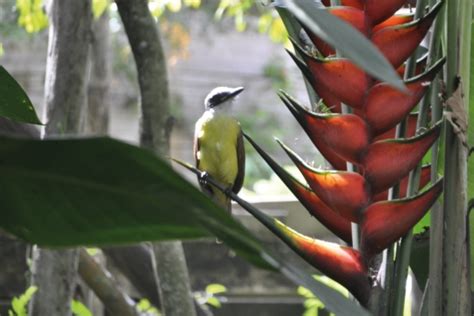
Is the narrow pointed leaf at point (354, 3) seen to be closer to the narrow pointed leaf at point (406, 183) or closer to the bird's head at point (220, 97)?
the narrow pointed leaf at point (406, 183)

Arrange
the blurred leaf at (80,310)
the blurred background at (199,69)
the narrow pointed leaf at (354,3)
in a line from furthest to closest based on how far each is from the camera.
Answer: the blurred background at (199,69) < the blurred leaf at (80,310) < the narrow pointed leaf at (354,3)

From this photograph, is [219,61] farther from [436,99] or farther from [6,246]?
[436,99]

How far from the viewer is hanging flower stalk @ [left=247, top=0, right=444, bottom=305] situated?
1.03 meters

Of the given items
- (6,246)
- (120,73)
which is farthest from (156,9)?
(120,73)

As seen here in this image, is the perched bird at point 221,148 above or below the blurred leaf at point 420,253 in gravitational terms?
above

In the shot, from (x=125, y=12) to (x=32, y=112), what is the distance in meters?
1.19

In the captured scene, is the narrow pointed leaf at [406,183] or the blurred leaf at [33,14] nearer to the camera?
the narrow pointed leaf at [406,183]

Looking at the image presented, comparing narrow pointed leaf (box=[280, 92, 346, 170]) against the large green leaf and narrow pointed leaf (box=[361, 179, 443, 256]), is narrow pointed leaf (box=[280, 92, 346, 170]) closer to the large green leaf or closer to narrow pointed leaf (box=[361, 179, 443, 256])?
narrow pointed leaf (box=[361, 179, 443, 256])

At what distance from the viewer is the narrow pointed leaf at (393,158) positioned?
40.7 inches

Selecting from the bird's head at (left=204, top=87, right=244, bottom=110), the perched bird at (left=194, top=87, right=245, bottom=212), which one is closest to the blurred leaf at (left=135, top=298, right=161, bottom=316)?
the perched bird at (left=194, top=87, right=245, bottom=212)

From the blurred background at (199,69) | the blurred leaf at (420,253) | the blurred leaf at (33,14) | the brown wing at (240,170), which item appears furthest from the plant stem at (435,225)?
the blurred leaf at (33,14)

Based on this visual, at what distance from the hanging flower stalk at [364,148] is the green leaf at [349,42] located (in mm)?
307

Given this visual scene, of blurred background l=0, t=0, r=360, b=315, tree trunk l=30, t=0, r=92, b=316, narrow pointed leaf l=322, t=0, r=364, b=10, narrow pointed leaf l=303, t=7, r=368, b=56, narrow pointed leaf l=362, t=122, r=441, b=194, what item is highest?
blurred background l=0, t=0, r=360, b=315

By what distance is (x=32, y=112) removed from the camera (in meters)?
1.11
